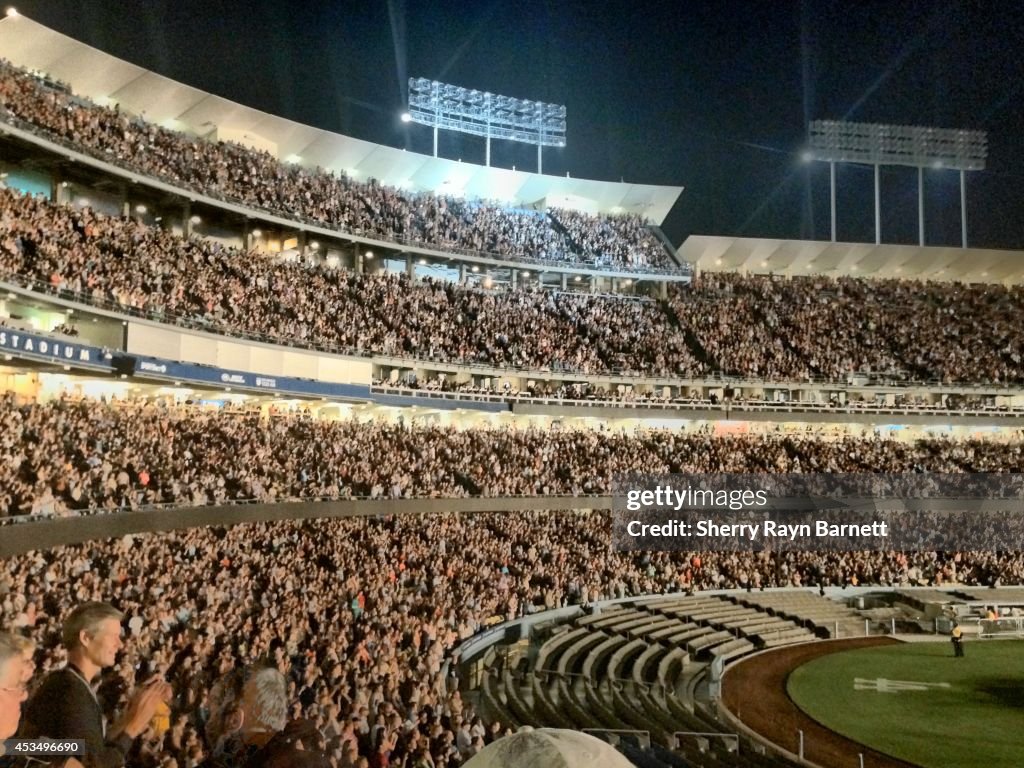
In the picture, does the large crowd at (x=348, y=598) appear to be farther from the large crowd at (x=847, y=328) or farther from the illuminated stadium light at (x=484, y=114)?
the illuminated stadium light at (x=484, y=114)

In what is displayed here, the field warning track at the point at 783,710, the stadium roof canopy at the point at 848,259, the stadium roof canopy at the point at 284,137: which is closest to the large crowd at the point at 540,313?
the stadium roof canopy at the point at 848,259

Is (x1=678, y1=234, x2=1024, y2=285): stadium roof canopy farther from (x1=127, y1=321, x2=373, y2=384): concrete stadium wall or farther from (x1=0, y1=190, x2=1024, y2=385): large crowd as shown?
(x1=127, y1=321, x2=373, y2=384): concrete stadium wall

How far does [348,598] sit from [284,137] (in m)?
32.5

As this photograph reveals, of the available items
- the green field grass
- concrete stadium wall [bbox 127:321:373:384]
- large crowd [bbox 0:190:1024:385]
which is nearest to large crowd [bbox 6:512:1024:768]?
the green field grass

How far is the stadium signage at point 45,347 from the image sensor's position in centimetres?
2150

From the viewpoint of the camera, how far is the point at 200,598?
16641mm

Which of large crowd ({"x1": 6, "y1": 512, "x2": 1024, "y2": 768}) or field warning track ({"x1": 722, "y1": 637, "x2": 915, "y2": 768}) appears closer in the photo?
large crowd ({"x1": 6, "y1": 512, "x2": 1024, "y2": 768})

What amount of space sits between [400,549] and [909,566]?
2301cm

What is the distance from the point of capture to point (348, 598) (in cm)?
2053

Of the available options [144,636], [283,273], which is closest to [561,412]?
[283,273]

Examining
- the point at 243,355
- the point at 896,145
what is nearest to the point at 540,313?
the point at 243,355

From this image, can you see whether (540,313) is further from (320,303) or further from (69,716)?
(69,716)

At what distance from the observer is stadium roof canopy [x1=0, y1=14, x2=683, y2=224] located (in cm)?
3650

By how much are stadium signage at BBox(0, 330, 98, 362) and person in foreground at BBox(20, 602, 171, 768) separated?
20585 millimetres
